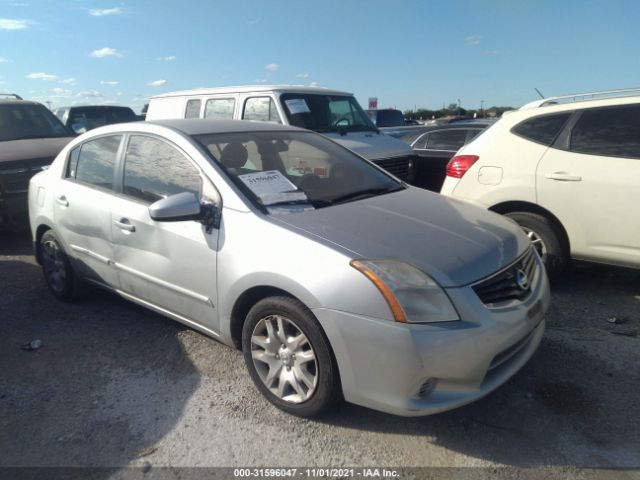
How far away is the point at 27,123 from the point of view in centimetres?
745

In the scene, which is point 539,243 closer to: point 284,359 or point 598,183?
point 598,183

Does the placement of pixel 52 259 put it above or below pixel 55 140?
below

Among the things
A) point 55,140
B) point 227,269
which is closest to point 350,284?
point 227,269

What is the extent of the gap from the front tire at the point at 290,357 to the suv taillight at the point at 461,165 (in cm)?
275

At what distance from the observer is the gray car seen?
2289mm

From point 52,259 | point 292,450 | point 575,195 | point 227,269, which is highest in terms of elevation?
point 575,195

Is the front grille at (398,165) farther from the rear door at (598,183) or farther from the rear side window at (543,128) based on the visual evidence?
the rear door at (598,183)

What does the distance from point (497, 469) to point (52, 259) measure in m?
3.99

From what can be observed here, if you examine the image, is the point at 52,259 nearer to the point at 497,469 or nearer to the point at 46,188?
the point at 46,188

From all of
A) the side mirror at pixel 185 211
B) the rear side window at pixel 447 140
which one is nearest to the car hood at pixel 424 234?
the side mirror at pixel 185 211

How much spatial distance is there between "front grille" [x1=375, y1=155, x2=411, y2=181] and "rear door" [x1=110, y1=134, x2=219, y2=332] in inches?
141

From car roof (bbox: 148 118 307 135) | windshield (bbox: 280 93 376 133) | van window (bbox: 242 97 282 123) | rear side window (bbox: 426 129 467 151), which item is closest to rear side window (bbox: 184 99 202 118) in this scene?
van window (bbox: 242 97 282 123)

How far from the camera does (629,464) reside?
7.55 ft

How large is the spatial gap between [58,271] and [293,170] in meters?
2.46
